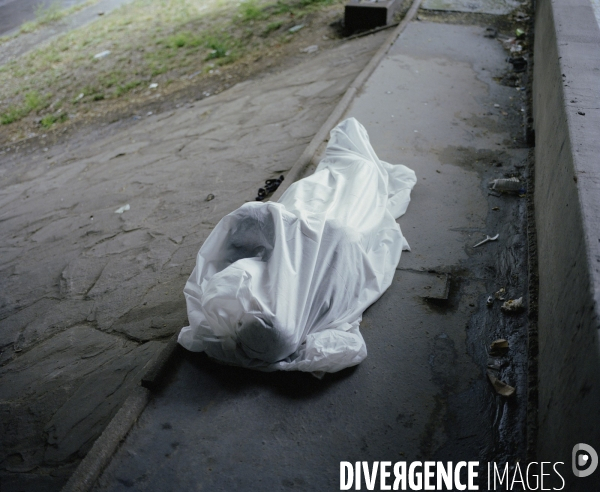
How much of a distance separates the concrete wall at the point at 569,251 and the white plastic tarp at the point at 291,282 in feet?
2.48

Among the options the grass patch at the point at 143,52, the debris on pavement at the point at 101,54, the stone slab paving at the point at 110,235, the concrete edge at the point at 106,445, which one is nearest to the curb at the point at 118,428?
the concrete edge at the point at 106,445

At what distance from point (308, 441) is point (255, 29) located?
749cm

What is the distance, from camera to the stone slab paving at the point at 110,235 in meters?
2.54

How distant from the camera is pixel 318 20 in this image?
796 cm

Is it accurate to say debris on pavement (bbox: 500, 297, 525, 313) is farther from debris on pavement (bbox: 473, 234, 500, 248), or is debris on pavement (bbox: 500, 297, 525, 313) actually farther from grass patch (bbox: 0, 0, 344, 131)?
grass patch (bbox: 0, 0, 344, 131)

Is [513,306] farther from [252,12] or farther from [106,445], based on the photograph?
[252,12]

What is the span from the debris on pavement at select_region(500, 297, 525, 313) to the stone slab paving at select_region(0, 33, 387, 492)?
172 centimetres

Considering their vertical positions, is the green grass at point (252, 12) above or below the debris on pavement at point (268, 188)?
above

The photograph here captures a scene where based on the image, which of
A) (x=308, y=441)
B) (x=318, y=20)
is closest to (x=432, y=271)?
(x=308, y=441)

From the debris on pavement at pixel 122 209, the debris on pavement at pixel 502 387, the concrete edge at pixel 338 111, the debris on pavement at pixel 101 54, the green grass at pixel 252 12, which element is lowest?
the debris on pavement at pixel 122 209

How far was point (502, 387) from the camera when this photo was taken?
218 cm

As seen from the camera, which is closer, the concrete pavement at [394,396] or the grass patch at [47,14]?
the concrete pavement at [394,396]

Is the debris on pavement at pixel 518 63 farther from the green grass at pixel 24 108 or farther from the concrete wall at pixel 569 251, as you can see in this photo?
the green grass at pixel 24 108

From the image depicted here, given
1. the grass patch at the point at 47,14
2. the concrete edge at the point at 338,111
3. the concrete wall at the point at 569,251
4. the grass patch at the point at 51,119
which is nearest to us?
the concrete wall at the point at 569,251
